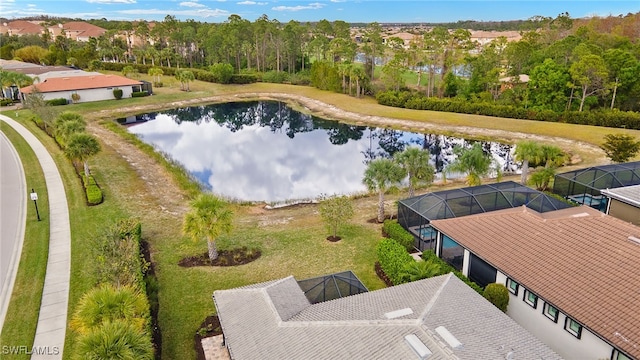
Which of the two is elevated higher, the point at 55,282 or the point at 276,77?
the point at 276,77

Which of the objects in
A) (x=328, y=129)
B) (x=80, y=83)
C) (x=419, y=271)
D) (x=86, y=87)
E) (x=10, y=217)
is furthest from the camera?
(x=80, y=83)

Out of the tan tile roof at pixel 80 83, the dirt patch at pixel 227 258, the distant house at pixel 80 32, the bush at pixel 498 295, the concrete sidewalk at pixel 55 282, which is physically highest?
the distant house at pixel 80 32

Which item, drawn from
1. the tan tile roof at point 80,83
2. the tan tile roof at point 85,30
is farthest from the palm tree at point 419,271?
the tan tile roof at point 85,30

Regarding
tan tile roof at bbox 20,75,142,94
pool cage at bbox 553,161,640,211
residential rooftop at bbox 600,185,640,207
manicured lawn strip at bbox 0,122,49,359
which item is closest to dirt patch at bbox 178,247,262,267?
manicured lawn strip at bbox 0,122,49,359

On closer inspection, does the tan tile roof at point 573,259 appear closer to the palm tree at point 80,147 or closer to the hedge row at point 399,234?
the hedge row at point 399,234

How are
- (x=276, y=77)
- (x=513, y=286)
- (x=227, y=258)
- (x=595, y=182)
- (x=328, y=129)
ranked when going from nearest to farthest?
1. (x=513, y=286)
2. (x=227, y=258)
3. (x=595, y=182)
4. (x=328, y=129)
5. (x=276, y=77)

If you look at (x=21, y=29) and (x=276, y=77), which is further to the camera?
(x=21, y=29)

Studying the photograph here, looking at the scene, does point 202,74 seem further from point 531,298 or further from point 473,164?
point 531,298

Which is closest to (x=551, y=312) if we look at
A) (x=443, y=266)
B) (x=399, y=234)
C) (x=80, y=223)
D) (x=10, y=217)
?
(x=443, y=266)
